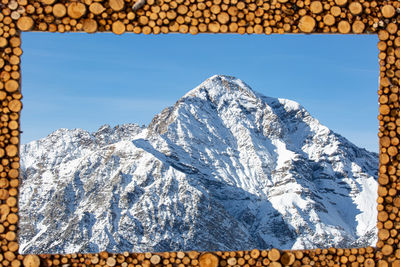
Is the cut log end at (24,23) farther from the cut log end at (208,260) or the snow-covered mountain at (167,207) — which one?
the snow-covered mountain at (167,207)

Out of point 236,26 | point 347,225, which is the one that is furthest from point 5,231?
point 347,225

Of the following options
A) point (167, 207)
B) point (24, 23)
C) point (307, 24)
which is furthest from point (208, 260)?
point (167, 207)

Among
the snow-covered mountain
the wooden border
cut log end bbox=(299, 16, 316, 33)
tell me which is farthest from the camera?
the snow-covered mountain

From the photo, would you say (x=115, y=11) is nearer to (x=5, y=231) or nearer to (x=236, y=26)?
(x=236, y=26)

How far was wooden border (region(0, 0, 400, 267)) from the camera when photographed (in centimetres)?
624

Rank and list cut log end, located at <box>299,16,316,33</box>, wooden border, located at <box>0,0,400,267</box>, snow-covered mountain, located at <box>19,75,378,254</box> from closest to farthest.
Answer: wooden border, located at <box>0,0,400,267</box> < cut log end, located at <box>299,16,316,33</box> < snow-covered mountain, located at <box>19,75,378,254</box>

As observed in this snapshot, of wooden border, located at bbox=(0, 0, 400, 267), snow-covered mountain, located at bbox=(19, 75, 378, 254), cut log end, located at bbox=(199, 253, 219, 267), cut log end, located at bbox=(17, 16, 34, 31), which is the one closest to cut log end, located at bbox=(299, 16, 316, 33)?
wooden border, located at bbox=(0, 0, 400, 267)

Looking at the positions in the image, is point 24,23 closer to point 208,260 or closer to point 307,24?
point 307,24

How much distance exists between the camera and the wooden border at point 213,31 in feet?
20.5

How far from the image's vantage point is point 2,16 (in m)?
6.36

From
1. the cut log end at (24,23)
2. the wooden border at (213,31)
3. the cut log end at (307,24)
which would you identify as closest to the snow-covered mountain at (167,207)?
the wooden border at (213,31)

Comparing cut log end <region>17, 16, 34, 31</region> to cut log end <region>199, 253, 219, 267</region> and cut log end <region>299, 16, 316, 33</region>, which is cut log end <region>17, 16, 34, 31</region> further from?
cut log end <region>199, 253, 219, 267</region>

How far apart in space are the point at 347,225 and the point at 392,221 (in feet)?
624

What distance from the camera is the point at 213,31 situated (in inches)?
254
